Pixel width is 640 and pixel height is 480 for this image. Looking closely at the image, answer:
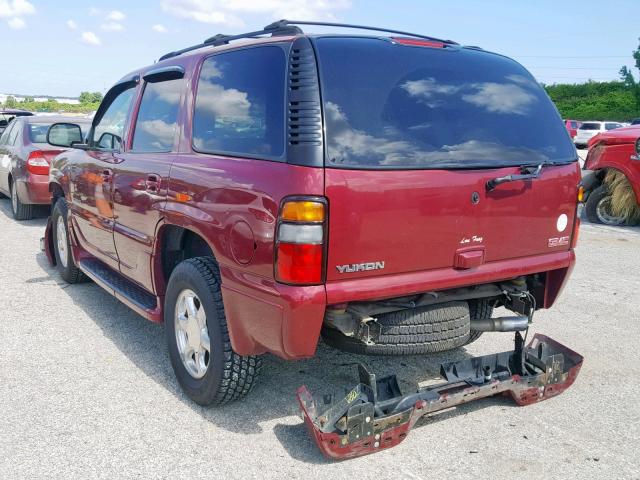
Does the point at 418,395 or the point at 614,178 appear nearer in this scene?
the point at 418,395

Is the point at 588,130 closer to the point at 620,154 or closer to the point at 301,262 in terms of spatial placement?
the point at 620,154

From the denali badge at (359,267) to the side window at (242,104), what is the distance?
0.59m

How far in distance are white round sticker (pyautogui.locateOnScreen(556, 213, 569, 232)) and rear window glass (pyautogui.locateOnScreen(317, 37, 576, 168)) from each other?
0.33 metres

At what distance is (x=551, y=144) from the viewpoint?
348cm

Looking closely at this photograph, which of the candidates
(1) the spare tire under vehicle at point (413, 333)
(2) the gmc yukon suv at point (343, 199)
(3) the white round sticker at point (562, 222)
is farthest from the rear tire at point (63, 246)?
(3) the white round sticker at point (562, 222)

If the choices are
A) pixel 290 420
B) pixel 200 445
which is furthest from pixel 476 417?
pixel 200 445

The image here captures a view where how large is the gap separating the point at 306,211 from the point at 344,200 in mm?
181

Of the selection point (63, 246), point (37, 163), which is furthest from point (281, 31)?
point (37, 163)

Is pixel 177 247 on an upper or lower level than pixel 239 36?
lower

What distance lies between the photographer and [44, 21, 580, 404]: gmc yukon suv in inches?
107

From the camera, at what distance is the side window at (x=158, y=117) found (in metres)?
3.79

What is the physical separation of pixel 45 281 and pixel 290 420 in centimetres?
387

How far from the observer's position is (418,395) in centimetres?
305

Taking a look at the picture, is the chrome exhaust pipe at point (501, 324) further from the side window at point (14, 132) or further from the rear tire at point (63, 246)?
the side window at point (14, 132)
